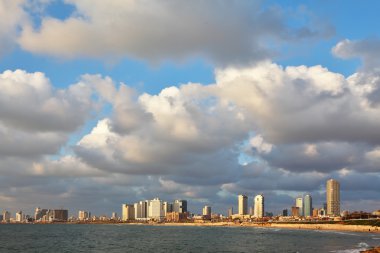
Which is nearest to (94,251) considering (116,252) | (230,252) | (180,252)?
(116,252)

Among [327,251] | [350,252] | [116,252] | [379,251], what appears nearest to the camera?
[379,251]

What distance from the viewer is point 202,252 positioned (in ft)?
378

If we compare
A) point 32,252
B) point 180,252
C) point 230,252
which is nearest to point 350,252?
point 230,252

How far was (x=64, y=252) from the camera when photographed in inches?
4906

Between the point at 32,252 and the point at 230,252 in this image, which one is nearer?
the point at 230,252

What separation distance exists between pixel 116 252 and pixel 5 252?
31.1m

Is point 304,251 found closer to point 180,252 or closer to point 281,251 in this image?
point 281,251

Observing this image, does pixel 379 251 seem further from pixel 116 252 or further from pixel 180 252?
pixel 116 252

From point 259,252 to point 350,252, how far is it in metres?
21.9

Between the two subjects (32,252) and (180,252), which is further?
(32,252)

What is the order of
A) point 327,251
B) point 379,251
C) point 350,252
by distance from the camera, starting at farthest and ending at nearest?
1. point 327,251
2. point 350,252
3. point 379,251

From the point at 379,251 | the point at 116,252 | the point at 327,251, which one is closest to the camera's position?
the point at 379,251

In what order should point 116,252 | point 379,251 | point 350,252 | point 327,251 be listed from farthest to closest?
point 116,252
point 327,251
point 350,252
point 379,251

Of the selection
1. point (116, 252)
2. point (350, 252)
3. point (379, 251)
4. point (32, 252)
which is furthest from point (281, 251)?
point (32, 252)
